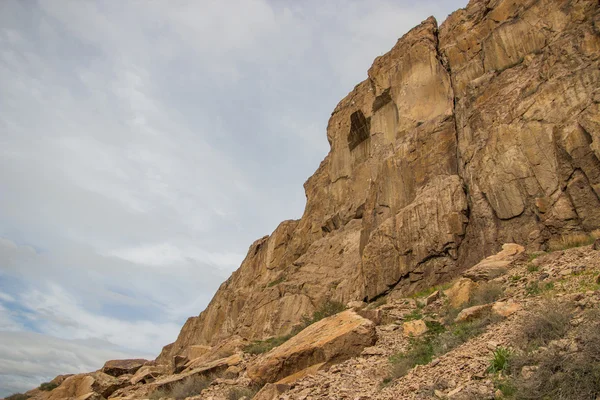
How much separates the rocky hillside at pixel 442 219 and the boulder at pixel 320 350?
4cm

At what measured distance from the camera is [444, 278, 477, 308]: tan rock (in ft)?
42.2

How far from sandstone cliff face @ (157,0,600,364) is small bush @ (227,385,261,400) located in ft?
36.2

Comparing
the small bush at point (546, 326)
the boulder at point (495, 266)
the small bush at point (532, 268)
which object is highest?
the boulder at point (495, 266)

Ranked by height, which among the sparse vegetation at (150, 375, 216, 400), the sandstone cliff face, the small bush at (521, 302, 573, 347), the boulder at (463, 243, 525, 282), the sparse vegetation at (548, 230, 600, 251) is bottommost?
the sparse vegetation at (150, 375, 216, 400)

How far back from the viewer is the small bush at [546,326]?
731 centimetres

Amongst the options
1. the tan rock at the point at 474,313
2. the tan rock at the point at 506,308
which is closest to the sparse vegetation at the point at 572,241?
the tan rock at the point at 506,308

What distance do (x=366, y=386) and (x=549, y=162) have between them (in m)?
12.5

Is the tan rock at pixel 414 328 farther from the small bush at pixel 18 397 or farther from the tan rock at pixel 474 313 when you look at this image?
the small bush at pixel 18 397

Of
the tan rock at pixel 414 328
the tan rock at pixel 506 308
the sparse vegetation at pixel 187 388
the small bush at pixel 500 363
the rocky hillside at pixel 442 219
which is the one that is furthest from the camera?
the sparse vegetation at pixel 187 388

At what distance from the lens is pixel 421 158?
2427 centimetres

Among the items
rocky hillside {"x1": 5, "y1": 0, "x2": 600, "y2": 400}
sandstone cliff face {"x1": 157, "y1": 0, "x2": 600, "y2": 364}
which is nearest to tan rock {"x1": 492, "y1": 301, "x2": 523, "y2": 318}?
rocky hillside {"x1": 5, "y1": 0, "x2": 600, "y2": 400}

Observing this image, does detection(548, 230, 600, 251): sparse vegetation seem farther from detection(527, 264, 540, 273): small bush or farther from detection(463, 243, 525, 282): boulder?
detection(527, 264, 540, 273): small bush

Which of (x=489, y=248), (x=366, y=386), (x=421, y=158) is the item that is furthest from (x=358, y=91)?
(x=366, y=386)

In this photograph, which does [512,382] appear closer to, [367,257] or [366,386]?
[366,386]
